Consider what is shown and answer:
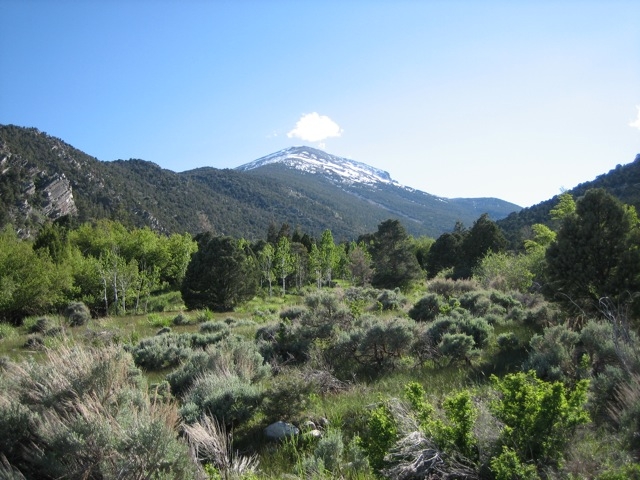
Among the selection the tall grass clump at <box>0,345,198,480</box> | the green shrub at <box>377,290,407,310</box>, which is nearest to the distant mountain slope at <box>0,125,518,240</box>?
the green shrub at <box>377,290,407,310</box>

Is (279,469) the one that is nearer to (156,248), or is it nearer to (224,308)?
(224,308)

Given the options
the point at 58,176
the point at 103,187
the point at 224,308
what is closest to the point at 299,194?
the point at 103,187

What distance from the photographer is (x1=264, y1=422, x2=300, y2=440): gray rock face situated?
4656 mm

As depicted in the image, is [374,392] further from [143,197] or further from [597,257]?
[143,197]

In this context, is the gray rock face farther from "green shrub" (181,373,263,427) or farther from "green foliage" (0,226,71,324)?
"green foliage" (0,226,71,324)

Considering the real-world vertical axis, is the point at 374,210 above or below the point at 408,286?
above

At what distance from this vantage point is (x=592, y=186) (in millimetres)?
57625

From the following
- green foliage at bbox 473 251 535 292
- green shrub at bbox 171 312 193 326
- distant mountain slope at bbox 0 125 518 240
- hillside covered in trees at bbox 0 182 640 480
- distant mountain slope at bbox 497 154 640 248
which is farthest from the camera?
distant mountain slope at bbox 0 125 518 240

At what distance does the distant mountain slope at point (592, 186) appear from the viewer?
51.0 m

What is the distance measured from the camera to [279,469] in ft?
12.8

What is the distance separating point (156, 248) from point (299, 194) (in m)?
137

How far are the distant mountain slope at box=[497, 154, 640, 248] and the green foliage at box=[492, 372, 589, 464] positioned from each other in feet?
162

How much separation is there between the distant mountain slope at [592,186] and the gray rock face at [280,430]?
48897mm

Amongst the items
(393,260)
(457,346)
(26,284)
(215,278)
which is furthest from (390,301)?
(26,284)
